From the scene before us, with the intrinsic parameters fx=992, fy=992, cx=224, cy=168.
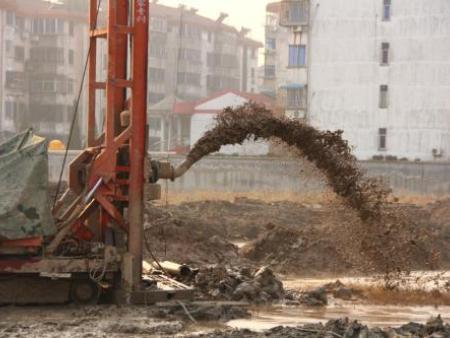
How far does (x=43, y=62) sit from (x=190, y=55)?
17.6 metres

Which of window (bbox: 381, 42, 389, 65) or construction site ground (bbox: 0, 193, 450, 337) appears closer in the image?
construction site ground (bbox: 0, 193, 450, 337)

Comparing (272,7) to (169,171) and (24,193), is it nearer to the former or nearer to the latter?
(169,171)

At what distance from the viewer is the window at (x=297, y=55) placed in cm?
6172

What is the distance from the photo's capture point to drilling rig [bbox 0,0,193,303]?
12.1 m

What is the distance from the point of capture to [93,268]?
1206cm

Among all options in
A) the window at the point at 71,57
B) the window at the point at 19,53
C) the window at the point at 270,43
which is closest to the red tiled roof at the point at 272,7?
the window at the point at 270,43

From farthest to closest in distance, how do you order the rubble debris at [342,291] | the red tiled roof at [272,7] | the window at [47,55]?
1. the red tiled roof at [272,7]
2. the window at [47,55]
3. the rubble debris at [342,291]

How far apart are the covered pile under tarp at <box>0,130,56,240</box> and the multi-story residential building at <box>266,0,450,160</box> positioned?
46.2 metres

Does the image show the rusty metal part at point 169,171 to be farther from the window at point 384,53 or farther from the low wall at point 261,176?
the window at point 384,53

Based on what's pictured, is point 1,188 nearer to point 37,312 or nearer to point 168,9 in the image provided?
point 37,312

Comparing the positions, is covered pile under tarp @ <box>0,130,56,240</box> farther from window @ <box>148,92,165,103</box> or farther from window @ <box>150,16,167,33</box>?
window @ <box>150,16,167,33</box>

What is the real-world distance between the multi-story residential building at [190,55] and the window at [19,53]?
462 inches

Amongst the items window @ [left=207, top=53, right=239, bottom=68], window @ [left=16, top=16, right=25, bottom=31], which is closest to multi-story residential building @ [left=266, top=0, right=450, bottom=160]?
window @ [left=16, top=16, right=25, bottom=31]

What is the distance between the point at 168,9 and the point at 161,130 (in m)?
20.0
